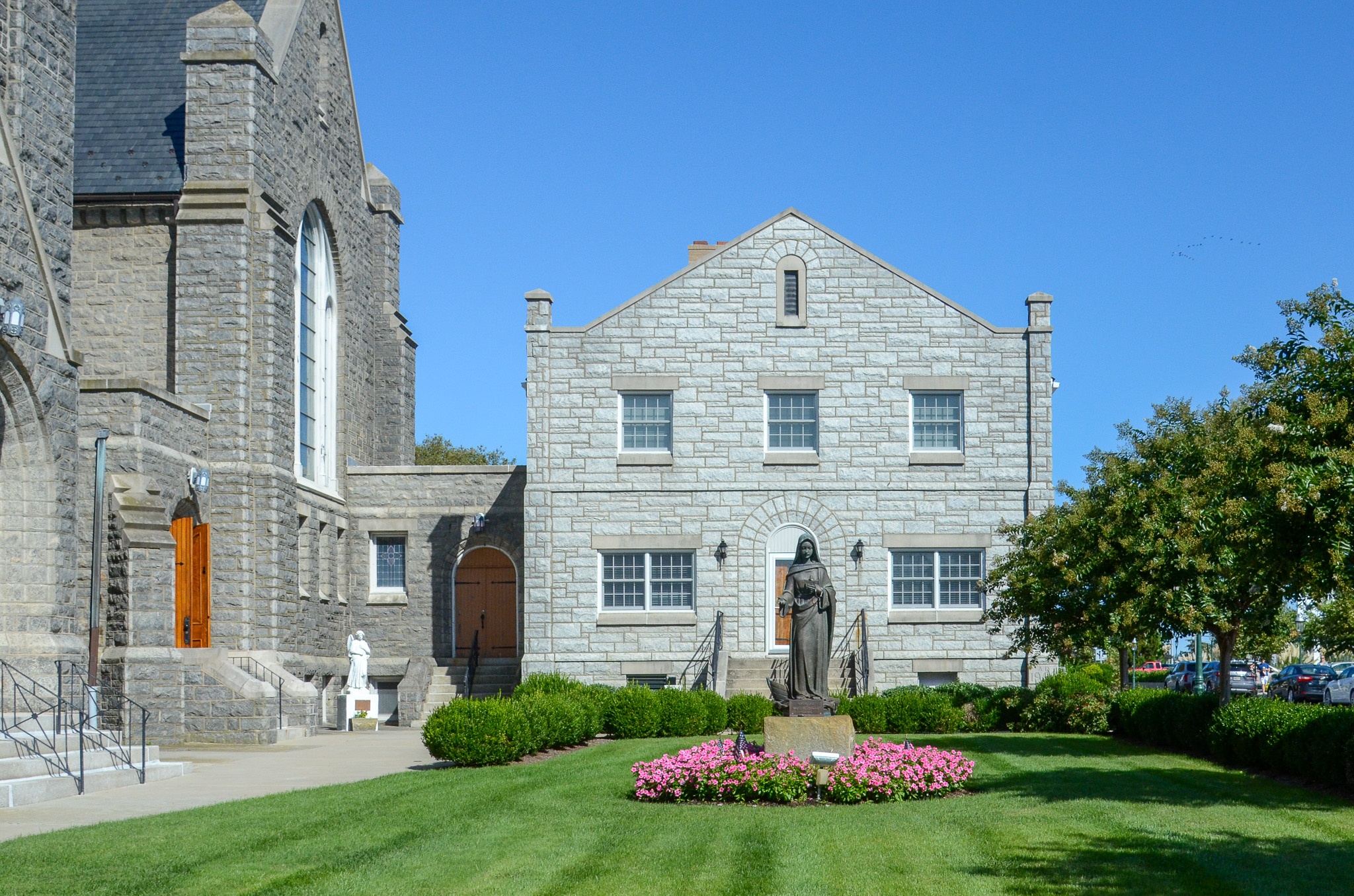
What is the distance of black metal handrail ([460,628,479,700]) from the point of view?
33.2m

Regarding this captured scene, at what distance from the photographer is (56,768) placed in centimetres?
1677

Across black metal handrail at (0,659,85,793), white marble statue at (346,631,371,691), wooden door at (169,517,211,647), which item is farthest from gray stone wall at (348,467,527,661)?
black metal handrail at (0,659,85,793)

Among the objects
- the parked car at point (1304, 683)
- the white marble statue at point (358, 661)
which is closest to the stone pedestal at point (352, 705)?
the white marble statue at point (358, 661)

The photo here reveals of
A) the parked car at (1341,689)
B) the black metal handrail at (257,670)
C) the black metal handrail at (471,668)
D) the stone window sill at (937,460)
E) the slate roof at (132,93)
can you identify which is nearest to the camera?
the black metal handrail at (257,670)

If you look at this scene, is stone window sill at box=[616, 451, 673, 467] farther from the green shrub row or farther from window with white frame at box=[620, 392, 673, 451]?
the green shrub row

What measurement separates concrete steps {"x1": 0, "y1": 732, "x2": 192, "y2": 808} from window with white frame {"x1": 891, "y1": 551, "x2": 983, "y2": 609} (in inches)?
685

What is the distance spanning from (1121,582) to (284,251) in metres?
17.6

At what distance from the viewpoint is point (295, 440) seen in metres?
30.3

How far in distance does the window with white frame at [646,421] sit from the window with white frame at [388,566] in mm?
6224

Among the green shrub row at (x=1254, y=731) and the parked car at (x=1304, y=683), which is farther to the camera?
the parked car at (x=1304, y=683)

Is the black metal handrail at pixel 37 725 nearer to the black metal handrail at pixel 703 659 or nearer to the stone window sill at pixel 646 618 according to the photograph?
the stone window sill at pixel 646 618

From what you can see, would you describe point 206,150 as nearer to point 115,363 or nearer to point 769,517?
point 115,363

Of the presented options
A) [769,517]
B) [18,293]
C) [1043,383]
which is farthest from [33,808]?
[1043,383]

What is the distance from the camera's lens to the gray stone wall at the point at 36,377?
63.0 ft
